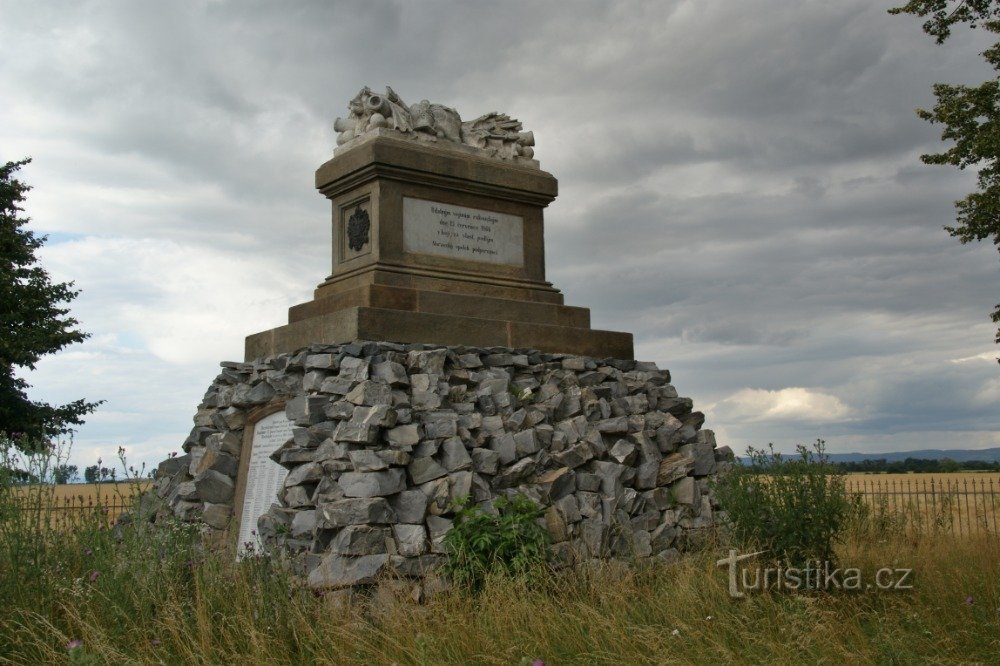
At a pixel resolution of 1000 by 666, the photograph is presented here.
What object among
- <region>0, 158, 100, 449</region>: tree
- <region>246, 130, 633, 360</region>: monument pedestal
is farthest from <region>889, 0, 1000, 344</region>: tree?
<region>0, 158, 100, 449</region>: tree

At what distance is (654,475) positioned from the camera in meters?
9.71

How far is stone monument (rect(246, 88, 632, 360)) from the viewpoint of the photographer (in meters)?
9.93

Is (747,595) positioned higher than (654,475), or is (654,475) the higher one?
(654,475)

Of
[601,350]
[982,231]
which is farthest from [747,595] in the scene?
[982,231]

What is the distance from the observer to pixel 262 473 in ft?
31.6

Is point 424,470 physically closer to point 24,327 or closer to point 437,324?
point 437,324

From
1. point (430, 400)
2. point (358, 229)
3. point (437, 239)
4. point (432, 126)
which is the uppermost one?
point (432, 126)

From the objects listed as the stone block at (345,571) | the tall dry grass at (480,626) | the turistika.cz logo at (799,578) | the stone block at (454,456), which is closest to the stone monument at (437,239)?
the stone block at (454,456)

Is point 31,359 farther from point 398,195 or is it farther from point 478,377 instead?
point 478,377

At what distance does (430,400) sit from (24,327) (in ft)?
46.2

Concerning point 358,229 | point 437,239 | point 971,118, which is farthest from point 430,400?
point 971,118

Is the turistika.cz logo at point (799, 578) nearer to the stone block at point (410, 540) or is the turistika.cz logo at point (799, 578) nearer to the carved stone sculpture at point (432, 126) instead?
the stone block at point (410, 540)

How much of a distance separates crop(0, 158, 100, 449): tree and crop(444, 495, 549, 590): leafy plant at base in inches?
547

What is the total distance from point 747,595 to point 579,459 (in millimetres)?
2522
